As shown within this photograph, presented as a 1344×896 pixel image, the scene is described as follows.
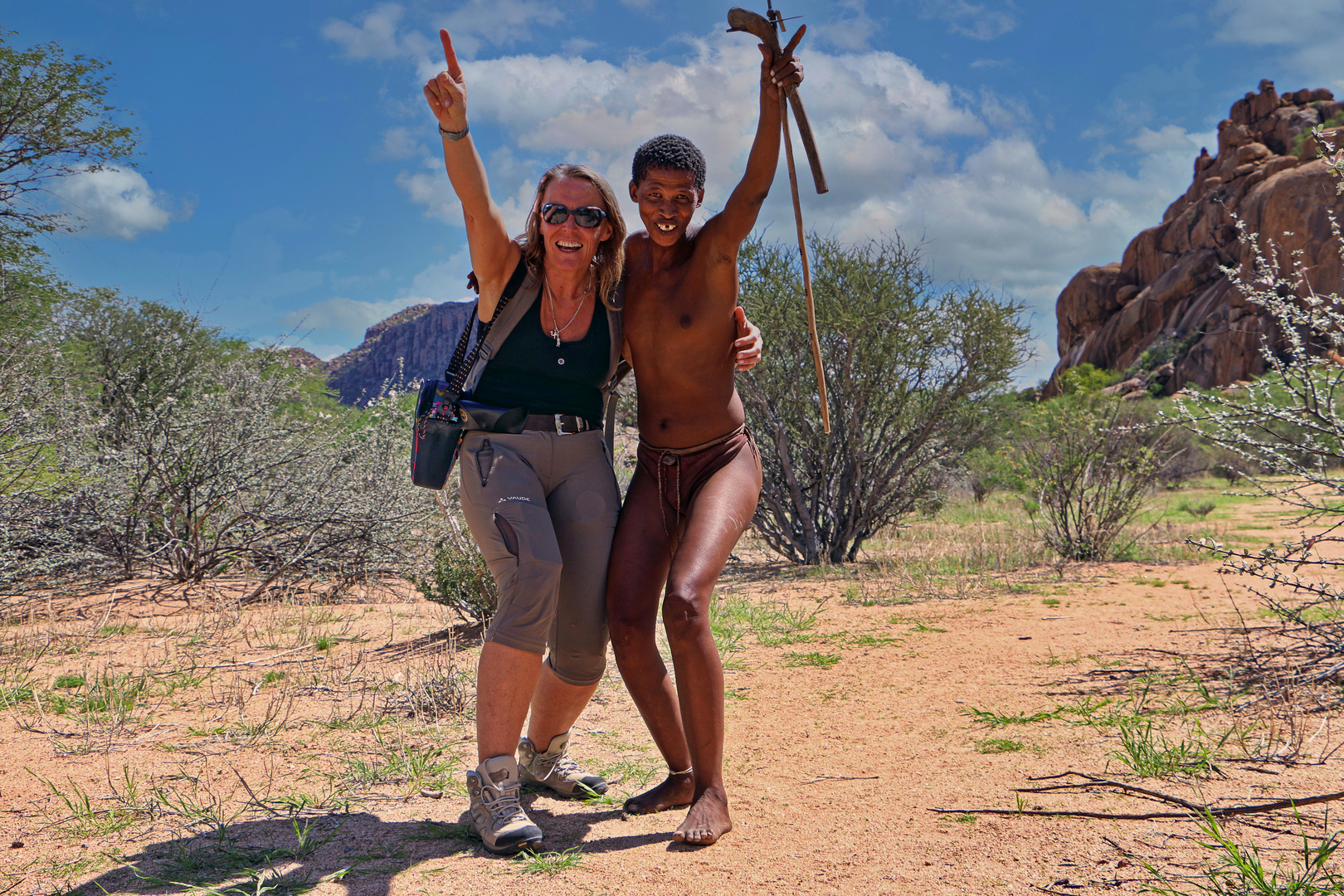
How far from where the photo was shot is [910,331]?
9.62m

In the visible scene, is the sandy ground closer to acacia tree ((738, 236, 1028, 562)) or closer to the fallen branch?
the fallen branch

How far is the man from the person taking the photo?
2.56 m

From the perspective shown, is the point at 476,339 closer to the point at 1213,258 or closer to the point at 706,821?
the point at 706,821

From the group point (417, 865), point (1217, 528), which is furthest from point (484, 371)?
point (1217, 528)

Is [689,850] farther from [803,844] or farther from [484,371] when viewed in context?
[484,371]

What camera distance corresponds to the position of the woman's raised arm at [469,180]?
2584 millimetres

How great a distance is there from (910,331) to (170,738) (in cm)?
816

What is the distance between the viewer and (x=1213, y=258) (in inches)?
1729

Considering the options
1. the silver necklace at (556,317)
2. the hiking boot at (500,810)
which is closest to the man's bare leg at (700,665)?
the hiking boot at (500,810)

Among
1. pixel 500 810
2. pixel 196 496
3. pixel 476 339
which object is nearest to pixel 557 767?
pixel 500 810

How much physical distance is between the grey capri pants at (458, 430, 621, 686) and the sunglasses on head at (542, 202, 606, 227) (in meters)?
0.70

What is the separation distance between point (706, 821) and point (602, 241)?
1.90 m

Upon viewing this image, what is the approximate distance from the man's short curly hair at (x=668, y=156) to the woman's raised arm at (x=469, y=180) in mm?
520

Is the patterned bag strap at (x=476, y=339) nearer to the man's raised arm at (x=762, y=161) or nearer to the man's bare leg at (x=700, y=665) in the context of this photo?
the man's raised arm at (x=762, y=161)
